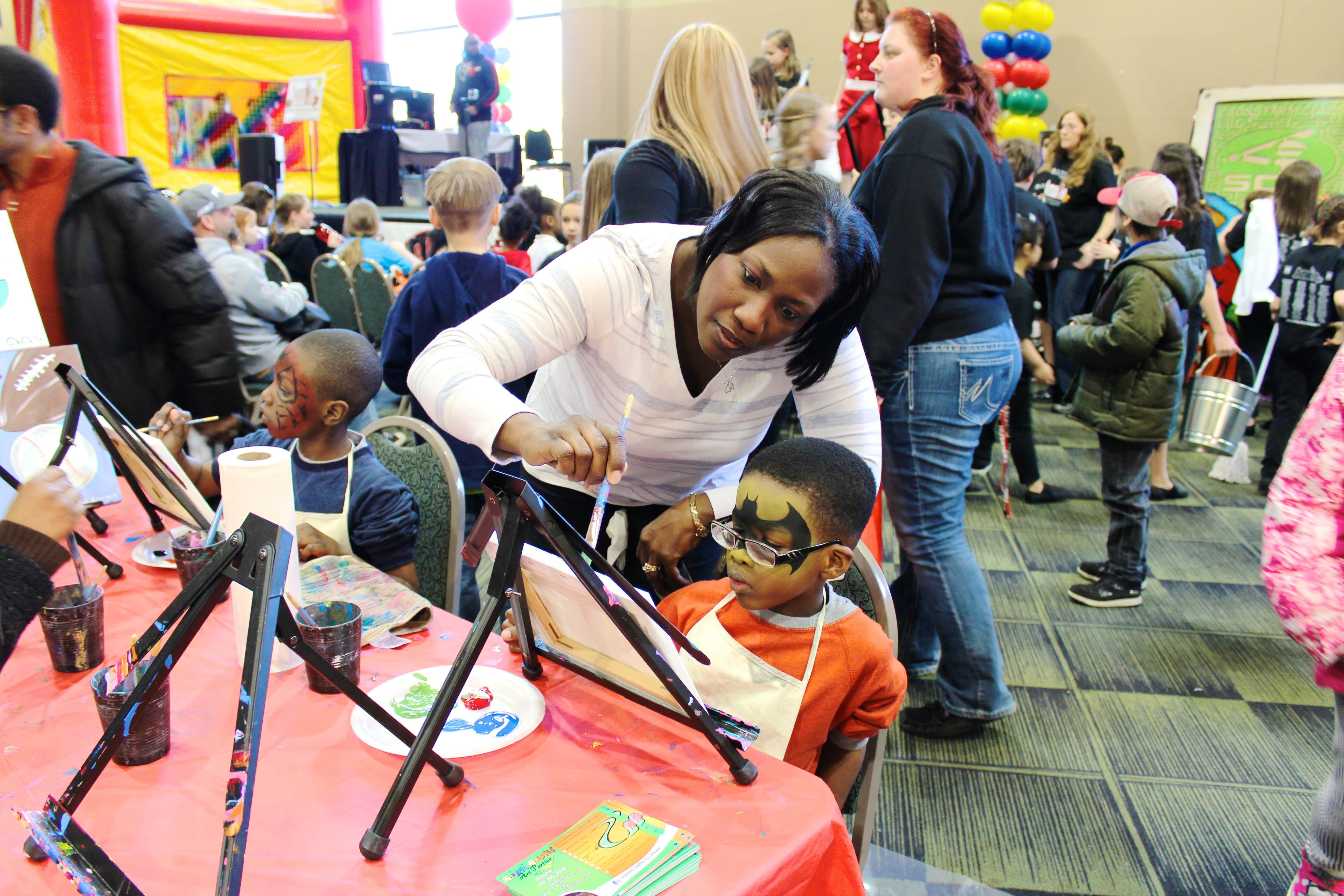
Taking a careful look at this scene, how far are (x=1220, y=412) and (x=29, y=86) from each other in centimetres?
374

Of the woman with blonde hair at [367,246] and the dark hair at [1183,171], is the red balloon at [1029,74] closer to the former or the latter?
the dark hair at [1183,171]

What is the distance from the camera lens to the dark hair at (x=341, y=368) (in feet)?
6.09

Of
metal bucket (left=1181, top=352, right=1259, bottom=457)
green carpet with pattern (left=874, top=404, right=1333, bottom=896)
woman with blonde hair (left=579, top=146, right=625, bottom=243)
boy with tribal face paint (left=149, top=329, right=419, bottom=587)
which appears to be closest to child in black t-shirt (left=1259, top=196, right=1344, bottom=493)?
metal bucket (left=1181, top=352, right=1259, bottom=457)

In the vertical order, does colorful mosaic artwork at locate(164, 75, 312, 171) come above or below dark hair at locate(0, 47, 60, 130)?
above

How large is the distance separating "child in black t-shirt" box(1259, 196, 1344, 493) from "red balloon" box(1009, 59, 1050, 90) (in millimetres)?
3773

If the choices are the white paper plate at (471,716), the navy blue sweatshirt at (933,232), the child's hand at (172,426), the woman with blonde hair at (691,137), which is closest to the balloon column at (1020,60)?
the navy blue sweatshirt at (933,232)

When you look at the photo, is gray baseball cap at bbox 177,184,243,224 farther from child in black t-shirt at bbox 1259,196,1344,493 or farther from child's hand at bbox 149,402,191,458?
child in black t-shirt at bbox 1259,196,1344,493

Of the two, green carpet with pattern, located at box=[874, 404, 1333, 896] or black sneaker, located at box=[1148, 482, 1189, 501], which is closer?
green carpet with pattern, located at box=[874, 404, 1333, 896]

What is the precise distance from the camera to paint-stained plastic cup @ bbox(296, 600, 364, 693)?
1.13m

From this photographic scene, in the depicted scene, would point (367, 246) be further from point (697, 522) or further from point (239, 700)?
point (239, 700)

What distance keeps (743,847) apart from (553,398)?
89cm

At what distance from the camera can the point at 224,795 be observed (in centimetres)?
99

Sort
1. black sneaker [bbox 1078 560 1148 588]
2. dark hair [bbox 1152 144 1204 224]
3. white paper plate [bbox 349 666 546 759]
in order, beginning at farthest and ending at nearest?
1. dark hair [bbox 1152 144 1204 224]
2. black sneaker [bbox 1078 560 1148 588]
3. white paper plate [bbox 349 666 546 759]

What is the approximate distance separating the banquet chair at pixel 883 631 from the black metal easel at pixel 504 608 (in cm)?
41
